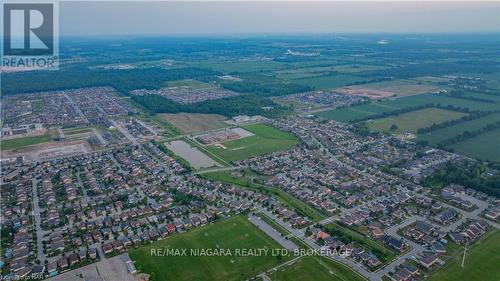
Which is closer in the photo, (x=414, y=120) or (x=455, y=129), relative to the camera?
(x=455, y=129)

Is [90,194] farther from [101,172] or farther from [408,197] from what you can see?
[408,197]

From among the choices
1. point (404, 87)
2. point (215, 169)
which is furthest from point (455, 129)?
point (215, 169)

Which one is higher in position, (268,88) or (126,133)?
(268,88)

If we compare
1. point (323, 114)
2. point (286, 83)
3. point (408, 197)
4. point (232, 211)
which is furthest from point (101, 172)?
point (286, 83)

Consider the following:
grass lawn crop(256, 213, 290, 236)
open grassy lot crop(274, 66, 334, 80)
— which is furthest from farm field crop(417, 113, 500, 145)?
open grassy lot crop(274, 66, 334, 80)

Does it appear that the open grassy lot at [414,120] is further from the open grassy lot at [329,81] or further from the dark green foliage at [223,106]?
the open grassy lot at [329,81]

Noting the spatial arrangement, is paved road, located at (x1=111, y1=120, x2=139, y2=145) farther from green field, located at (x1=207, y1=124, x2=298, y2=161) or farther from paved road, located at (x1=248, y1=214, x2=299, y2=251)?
paved road, located at (x1=248, y1=214, x2=299, y2=251)

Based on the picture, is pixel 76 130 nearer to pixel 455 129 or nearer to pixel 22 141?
pixel 22 141
